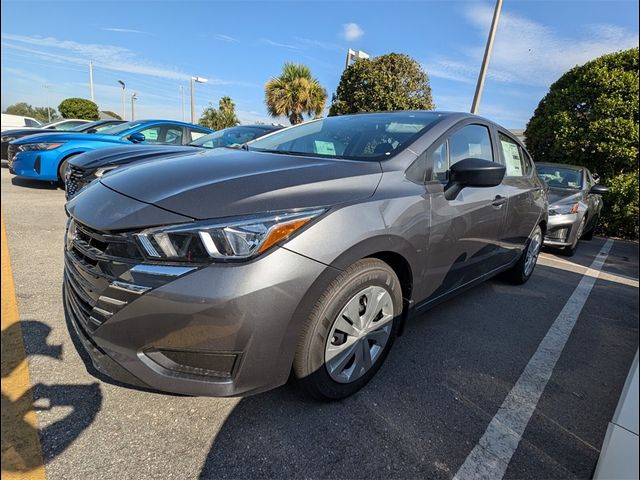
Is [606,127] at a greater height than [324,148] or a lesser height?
greater

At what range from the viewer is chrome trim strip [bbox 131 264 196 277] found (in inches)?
61.0

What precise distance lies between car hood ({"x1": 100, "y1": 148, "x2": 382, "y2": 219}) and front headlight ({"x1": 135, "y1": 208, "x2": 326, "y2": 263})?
65 millimetres

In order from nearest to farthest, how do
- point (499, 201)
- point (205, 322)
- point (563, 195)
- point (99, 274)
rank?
1. point (205, 322)
2. point (99, 274)
3. point (499, 201)
4. point (563, 195)

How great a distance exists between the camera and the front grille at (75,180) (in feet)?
13.7

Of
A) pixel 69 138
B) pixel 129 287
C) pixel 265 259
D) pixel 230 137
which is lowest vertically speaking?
pixel 129 287

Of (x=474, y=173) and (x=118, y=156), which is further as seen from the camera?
(x=118, y=156)

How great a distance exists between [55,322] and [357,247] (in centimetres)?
211

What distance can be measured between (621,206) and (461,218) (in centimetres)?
909

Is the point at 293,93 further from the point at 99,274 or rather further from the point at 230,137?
the point at 99,274

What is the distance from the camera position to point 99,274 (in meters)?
1.69

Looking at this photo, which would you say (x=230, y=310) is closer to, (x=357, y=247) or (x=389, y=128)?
(x=357, y=247)

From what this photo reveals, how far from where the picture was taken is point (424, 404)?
2.16 meters

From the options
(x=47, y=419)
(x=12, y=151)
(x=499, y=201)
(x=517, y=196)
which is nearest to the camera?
(x=47, y=419)

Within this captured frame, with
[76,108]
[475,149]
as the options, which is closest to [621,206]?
[475,149]
